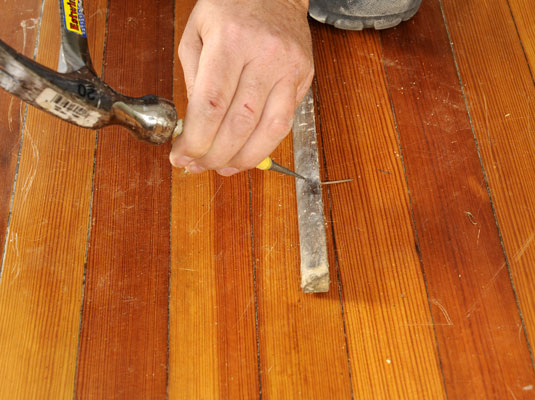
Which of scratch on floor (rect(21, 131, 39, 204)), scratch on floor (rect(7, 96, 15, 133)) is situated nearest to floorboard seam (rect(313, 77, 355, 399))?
scratch on floor (rect(21, 131, 39, 204))

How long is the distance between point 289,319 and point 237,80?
76 cm

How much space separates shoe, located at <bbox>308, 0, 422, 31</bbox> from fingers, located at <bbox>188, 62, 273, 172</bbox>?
0.89m

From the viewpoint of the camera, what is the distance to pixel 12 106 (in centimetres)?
166

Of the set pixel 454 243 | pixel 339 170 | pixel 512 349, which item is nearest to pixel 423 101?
pixel 339 170

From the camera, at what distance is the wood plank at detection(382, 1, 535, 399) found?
1.31 m

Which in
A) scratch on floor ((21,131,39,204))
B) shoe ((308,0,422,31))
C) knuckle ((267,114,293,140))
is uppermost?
knuckle ((267,114,293,140))

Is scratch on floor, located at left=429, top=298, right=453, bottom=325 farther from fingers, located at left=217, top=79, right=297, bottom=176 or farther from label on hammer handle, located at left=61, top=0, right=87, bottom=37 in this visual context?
label on hammer handle, located at left=61, top=0, right=87, bottom=37

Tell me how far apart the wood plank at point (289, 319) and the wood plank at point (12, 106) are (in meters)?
0.85

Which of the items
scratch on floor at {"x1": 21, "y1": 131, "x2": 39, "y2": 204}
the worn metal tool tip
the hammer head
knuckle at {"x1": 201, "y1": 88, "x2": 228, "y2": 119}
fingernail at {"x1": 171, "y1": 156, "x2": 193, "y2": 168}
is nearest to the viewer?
the hammer head

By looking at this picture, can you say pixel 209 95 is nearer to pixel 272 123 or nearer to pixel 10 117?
pixel 272 123

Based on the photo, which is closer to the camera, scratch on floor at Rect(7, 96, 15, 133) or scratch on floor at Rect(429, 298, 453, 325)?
scratch on floor at Rect(429, 298, 453, 325)

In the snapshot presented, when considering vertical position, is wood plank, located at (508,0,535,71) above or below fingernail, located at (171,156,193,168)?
below

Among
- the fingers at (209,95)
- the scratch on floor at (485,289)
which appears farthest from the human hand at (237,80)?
the scratch on floor at (485,289)

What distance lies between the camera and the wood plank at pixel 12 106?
5.05 feet
